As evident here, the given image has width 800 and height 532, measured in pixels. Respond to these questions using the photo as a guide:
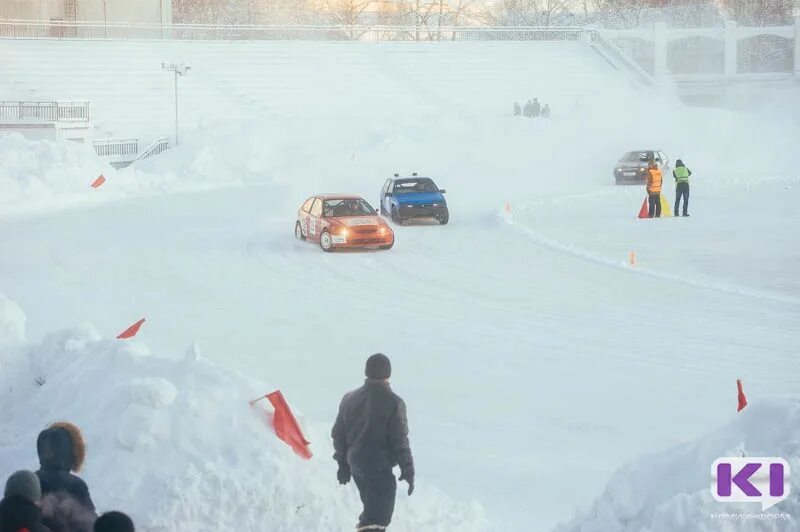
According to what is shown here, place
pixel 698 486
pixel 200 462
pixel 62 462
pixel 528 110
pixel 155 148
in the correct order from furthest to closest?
pixel 528 110
pixel 155 148
pixel 200 462
pixel 698 486
pixel 62 462

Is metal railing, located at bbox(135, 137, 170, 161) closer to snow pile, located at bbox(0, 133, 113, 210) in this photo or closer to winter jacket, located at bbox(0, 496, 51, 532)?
snow pile, located at bbox(0, 133, 113, 210)

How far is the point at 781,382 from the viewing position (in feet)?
43.2

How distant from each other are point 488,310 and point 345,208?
8.42 m

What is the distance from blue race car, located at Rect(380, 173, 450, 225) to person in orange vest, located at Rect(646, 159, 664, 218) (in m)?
4.95

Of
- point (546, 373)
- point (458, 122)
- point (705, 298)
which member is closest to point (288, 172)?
point (458, 122)

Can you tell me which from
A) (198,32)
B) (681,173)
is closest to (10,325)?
(681,173)

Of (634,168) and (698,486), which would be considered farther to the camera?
(634,168)

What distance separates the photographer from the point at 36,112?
44594mm

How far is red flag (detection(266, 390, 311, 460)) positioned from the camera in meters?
8.65

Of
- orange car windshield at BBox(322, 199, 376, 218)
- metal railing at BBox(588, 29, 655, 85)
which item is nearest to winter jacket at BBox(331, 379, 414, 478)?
orange car windshield at BBox(322, 199, 376, 218)

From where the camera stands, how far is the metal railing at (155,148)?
49.1 m

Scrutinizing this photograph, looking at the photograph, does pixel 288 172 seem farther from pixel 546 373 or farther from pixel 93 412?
pixel 93 412

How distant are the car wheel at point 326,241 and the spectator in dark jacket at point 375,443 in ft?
56.6

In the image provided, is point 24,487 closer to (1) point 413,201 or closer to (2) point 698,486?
(2) point 698,486
